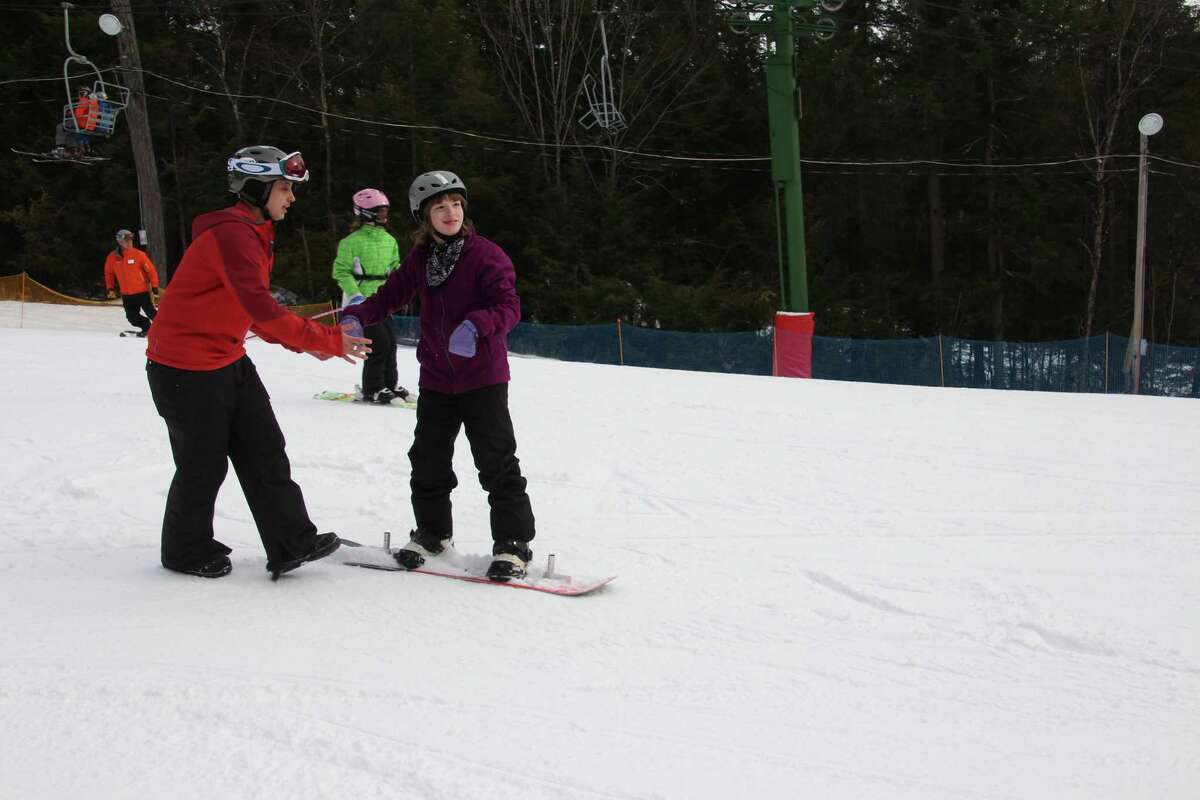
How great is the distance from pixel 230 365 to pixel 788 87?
631 inches

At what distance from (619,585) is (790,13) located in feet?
53.7

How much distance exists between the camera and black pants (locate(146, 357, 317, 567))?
155 inches

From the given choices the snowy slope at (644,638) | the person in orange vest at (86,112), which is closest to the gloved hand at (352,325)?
the snowy slope at (644,638)

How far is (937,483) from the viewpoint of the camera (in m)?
6.13

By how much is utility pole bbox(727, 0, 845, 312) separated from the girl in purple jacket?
15177mm

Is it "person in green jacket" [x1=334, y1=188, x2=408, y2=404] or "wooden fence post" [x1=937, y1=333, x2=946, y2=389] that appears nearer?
"person in green jacket" [x1=334, y1=188, x2=408, y2=404]

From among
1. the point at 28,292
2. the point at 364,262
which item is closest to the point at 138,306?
the point at 364,262

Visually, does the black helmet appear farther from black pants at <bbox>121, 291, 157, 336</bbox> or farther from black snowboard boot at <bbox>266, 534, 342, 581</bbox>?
black pants at <bbox>121, 291, 157, 336</bbox>

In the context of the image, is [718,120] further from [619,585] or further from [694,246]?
[619,585]

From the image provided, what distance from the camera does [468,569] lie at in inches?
167

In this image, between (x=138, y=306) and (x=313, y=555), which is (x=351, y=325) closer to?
(x=313, y=555)

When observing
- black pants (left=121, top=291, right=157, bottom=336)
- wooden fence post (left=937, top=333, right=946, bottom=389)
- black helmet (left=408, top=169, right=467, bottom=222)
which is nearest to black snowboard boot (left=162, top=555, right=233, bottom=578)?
black helmet (left=408, top=169, right=467, bottom=222)

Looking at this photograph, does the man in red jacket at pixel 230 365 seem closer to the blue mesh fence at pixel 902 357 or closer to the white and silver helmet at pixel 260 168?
the white and silver helmet at pixel 260 168

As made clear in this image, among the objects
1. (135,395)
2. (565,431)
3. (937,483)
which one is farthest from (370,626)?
(135,395)
